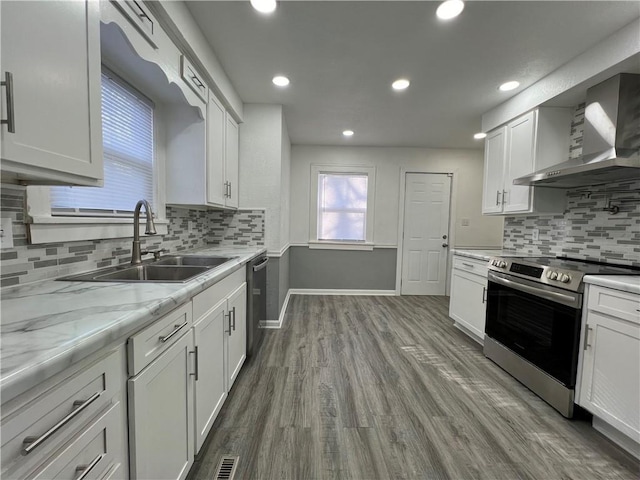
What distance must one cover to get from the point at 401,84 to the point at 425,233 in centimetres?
270

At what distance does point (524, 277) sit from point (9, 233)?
2907mm

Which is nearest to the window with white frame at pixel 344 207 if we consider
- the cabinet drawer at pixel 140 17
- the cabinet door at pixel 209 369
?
the cabinet door at pixel 209 369

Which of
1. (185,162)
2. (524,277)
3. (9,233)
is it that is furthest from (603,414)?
(185,162)

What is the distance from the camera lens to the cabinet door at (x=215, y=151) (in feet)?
7.27

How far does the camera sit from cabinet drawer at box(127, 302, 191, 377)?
81cm

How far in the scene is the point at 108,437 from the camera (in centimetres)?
73

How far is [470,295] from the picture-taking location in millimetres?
2826

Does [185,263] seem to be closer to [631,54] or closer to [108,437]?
[108,437]

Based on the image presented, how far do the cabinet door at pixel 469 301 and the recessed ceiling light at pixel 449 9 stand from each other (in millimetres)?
2102

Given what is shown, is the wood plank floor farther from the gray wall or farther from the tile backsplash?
the gray wall

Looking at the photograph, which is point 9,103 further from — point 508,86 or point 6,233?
point 508,86

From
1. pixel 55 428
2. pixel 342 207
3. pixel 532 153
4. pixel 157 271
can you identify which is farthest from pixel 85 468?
pixel 342 207

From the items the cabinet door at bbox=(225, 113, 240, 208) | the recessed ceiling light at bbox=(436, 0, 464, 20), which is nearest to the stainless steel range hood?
the recessed ceiling light at bbox=(436, 0, 464, 20)

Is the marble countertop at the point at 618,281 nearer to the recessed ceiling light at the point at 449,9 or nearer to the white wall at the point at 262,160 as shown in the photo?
the recessed ceiling light at the point at 449,9
